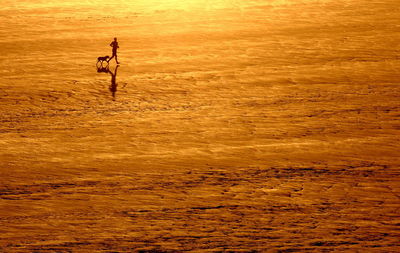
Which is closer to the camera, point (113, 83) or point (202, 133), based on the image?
point (202, 133)

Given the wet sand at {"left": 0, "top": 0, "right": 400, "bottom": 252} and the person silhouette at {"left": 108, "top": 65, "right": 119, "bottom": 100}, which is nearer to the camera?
the wet sand at {"left": 0, "top": 0, "right": 400, "bottom": 252}

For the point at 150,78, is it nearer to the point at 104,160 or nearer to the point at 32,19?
the point at 104,160

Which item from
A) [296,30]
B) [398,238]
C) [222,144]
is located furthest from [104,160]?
[296,30]

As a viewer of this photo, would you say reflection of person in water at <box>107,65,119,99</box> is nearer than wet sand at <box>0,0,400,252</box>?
No

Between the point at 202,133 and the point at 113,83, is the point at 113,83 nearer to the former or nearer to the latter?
the point at 113,83

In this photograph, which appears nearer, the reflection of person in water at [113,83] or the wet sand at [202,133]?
the wet sand at [202,133]

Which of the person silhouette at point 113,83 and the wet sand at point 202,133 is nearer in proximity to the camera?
the wet sand at point 202,133

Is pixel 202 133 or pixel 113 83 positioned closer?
pixel 202 133

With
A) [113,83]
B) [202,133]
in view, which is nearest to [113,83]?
[113,83]

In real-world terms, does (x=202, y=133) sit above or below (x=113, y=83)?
below
